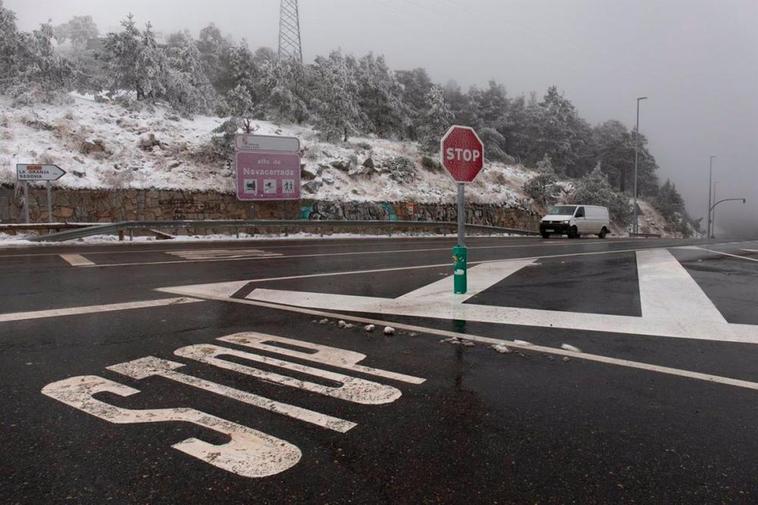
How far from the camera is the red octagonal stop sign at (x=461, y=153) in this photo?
282 inches

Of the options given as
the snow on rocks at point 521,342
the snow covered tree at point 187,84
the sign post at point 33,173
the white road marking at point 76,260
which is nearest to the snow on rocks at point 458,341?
→ the snow on rocks at point 521,342

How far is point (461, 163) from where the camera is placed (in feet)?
24.1

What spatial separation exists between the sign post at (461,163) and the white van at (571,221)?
22.2 m

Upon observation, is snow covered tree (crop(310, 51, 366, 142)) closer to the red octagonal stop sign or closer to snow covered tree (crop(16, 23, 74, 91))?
snow covered tree (crop(16, 23, 74, 91))

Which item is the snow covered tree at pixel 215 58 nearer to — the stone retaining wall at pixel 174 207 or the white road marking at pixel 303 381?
the stone retaining wall at pixel 174 207

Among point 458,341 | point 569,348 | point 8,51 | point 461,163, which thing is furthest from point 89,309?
point 8,51

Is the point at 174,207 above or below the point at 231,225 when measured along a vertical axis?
above

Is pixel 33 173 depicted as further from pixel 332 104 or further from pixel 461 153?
pixel 332 104

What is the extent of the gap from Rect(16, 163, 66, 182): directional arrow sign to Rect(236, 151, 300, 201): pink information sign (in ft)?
22.9

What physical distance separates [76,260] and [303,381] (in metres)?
9.88

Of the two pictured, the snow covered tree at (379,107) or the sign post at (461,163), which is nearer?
the sign post at (461,163)

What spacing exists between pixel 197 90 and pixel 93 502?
1409 inches

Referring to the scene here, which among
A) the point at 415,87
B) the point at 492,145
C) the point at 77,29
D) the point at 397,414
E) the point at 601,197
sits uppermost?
the point at 77,29

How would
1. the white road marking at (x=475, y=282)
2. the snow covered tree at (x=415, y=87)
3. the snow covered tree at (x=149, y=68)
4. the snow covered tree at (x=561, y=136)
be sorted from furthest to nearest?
the snow covered tree at (x=561, y=136), the snow covered tree at (x=415, y=87), the snow covered tree at (x=149, y=68), the white road marking at (x=475, y=282)
